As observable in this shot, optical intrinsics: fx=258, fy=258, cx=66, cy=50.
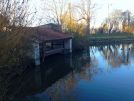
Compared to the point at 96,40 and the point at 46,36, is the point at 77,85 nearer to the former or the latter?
the point at 46,36

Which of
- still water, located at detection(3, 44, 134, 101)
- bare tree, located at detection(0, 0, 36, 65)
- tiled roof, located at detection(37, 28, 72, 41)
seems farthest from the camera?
tiled roof, located at detection(37, 28, 72, 41)

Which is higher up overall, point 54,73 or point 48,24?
point 48,24

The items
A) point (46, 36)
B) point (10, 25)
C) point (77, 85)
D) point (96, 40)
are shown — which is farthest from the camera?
point (96, 40)

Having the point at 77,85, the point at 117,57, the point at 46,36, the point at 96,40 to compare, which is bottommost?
the point at 77,85

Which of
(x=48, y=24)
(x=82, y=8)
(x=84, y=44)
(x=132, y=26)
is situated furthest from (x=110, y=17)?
(x=84, y=44)

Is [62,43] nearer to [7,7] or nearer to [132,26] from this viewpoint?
[7,7]

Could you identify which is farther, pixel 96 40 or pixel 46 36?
pixel 96 40

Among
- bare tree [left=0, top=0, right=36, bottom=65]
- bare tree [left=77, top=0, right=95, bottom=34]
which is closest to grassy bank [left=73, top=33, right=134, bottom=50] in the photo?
bare tree [left=77, top=0, right=95, bottom=34]

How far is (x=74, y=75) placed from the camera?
609 inches

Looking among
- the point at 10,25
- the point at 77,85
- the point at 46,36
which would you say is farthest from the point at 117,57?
the point at 10,25

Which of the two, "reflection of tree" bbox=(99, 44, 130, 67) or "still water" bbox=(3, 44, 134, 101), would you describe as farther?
"reflection of tree" bbox=(99, 44, 130, 67)

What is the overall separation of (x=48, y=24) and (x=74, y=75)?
82.5 feet

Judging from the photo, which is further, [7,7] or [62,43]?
[62,43]

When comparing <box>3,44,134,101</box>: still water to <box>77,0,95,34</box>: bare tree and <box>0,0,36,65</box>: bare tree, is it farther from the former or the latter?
<box>77,0,95,34</box>: bare tree
